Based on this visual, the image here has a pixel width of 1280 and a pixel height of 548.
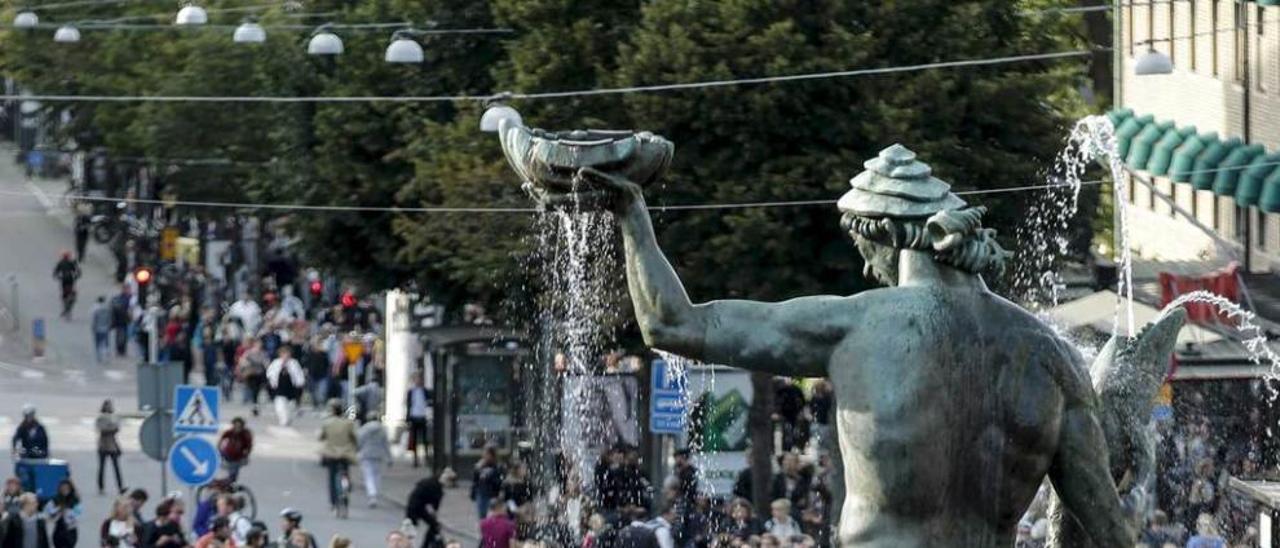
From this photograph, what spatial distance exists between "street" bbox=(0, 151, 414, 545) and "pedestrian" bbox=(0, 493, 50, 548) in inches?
49.3

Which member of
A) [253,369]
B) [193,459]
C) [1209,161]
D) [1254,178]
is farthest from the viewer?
[253,369]

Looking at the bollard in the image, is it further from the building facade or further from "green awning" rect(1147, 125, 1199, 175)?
"green awning" rect(1147, 125, 1199, 175)

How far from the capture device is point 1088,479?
8.05 metres

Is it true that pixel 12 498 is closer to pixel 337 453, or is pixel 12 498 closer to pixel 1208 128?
pixel 337 453

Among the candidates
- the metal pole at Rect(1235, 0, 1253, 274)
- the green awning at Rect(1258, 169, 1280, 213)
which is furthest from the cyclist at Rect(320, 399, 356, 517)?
the metal pole at Rect(1235, 0, 1253, 274)

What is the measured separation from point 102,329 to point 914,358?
56129 millimetres

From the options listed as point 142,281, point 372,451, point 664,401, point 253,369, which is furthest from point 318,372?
point 664,401

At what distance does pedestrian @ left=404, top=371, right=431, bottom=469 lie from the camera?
49000 mm

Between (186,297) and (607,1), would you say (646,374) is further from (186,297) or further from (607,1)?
(186,297)

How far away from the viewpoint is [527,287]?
42.8m

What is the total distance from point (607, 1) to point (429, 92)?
19.7 ft

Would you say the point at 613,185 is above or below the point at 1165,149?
below

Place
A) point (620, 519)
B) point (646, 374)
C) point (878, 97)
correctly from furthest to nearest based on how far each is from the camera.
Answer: point (646, 374) → point (878, 97) → point (620, 519)

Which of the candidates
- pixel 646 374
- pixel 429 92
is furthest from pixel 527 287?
pixel 429 92
